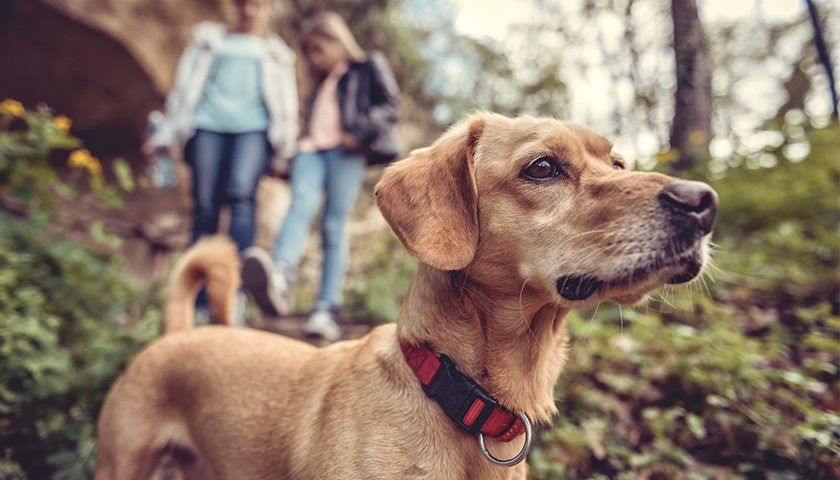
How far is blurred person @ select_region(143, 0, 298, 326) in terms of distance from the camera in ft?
12.6

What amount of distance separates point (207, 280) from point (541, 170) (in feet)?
6.26

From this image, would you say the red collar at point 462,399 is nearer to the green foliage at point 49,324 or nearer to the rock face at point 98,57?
the green foliage at point 49,324

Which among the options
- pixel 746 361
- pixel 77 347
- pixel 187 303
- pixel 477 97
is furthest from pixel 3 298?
pixel 477 97

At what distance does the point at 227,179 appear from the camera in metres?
3.89

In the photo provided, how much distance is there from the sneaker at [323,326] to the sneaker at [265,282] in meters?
0.42

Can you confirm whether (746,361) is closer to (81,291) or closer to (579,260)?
(579,260)

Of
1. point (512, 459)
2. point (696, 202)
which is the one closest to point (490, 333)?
point (512, 459)

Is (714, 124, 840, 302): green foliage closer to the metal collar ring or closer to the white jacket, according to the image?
the metal collar ring

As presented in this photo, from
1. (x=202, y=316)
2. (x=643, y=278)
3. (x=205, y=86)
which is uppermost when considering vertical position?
(x=205, y=86)

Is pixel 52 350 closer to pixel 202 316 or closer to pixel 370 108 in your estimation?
pixel 202 316

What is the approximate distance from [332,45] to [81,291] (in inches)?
127

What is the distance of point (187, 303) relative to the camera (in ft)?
8.14

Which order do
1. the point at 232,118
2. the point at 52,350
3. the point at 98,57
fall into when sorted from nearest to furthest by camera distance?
1. the point at 52,350
2. the point at 232,118
3. the point at 98,57

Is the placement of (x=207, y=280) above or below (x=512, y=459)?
below
